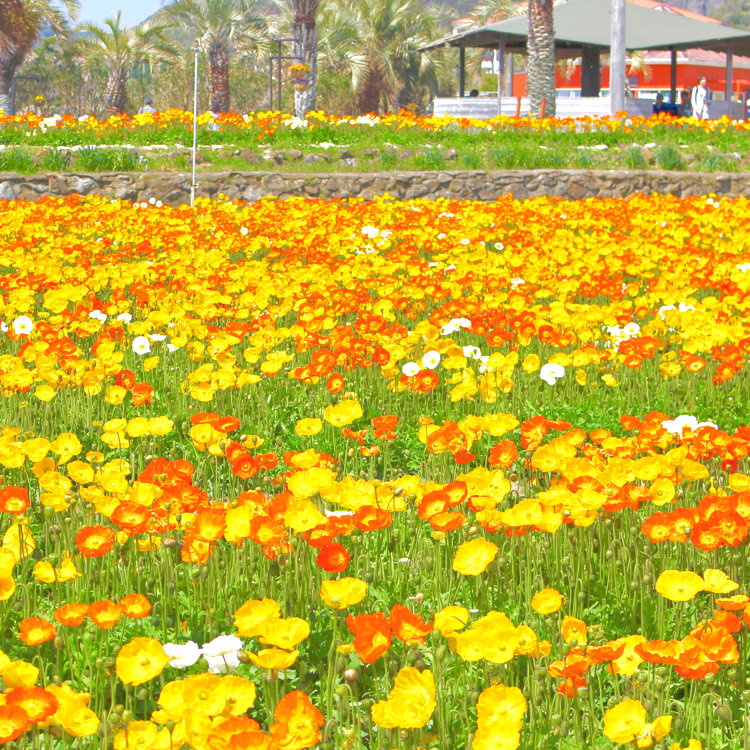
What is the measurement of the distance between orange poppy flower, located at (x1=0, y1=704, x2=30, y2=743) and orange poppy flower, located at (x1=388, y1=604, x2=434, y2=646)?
2.41 ft

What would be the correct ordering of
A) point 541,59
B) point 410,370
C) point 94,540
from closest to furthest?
1. point 94,540
2. point 410,370
3. point 541,59

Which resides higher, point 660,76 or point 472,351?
point 660,76

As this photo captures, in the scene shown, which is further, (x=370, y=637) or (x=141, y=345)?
(x=141, y=345)

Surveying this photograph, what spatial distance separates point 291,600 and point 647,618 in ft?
3.14

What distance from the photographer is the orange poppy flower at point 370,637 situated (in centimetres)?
198

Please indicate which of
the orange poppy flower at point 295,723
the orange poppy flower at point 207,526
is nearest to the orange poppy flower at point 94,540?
the orange poppy flower at point 207,526

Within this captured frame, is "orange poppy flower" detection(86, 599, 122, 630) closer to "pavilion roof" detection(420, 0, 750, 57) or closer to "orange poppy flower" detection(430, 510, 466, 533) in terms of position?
"orange poppy flower" detection(430, 510, 466, 533)

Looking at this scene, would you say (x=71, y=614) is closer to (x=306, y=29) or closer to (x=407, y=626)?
(x=407, y=626)

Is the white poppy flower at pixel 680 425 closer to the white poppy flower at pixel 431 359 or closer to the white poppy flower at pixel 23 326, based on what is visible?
the white poppy flower at pixel 431 359

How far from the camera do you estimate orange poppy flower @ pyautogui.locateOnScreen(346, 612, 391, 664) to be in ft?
6.50

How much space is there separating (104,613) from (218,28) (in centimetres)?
3698

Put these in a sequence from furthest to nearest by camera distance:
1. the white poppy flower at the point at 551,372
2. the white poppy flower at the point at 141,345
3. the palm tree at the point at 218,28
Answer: the palm tree at the point at 218,28 < the white poppy flower at the point at 141,345 < the white poppy flower at the point at 551,372

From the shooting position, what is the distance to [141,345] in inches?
210

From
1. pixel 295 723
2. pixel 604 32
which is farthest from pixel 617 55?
pixel 295 723
